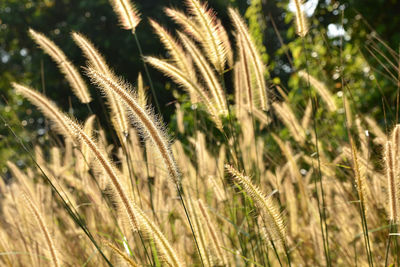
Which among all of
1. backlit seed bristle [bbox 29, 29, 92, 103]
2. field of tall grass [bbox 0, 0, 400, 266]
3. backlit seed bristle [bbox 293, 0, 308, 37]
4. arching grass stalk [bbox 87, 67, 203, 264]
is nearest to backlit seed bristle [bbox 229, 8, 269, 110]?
field of tall grass [bbox 0, 0, 400, 266]

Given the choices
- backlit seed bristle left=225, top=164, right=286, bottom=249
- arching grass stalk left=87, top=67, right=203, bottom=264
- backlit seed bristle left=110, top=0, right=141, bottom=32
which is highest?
backlit seed bristle left=110, top=0, right=141, bottom=32

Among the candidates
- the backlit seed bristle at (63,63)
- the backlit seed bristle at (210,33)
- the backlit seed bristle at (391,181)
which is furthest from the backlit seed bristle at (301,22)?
the backlit seed bristle at (63,63)

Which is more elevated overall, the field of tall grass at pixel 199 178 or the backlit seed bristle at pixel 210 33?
the backlit seed bristle at pixel 210 33

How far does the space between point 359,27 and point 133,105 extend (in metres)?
4.39

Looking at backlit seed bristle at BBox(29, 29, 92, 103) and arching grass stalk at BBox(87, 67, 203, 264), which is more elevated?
backlit seed bristle at BBox(29, 29, 92, 103)

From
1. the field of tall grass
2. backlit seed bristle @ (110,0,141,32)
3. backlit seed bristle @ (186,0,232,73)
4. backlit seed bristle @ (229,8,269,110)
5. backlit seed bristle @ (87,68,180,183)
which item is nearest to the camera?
backlit seed bristle @ (87,68,180,183)

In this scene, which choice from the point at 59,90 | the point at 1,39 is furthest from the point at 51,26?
the point at 59,90

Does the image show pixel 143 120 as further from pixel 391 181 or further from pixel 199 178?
pixel 199 178

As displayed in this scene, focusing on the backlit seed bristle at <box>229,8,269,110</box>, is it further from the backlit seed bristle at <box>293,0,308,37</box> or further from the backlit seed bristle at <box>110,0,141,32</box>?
the backlit seed bristle at <box>110,0,141,32</box>

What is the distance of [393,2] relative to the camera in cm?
439

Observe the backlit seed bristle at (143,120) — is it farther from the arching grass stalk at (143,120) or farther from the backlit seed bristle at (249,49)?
the backlit seed bristle at (249,49)

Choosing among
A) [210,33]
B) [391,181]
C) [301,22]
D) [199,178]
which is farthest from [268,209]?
[199,178]

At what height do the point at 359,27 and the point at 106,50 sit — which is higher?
the point at 106,50

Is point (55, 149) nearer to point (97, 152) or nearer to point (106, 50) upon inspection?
point (97, 152)
